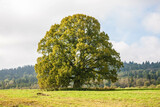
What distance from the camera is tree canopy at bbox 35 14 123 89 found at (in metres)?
30.1

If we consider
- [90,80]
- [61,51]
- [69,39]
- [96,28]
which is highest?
[96,28]

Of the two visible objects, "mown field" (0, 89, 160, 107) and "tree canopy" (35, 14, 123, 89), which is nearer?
"mown field" (0, 89, 160, 107)

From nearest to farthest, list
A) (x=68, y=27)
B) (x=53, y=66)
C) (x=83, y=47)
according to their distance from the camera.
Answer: (x=83, y=47) < (x=53, y=66) < (x=68, y=27)

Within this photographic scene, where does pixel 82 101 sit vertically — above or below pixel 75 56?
below

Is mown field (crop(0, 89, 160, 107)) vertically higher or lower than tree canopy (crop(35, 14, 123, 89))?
lower

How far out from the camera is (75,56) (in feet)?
98.0

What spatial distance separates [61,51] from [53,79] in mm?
5070

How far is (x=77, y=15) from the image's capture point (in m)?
34.1

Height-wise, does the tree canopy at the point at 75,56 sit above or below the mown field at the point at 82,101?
above

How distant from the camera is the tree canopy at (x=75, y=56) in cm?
3009

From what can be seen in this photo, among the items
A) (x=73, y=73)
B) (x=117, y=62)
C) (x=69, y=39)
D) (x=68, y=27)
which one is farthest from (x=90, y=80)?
(x=68, y=27)

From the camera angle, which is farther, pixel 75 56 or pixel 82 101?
pixel 75 56

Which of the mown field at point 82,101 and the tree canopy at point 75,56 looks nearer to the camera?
the mown field at point 82,101

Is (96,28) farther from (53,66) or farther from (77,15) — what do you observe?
(53,66)
